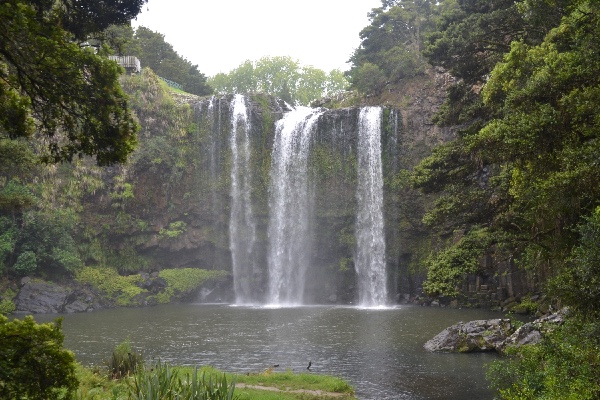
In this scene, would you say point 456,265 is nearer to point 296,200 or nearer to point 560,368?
point 560,368

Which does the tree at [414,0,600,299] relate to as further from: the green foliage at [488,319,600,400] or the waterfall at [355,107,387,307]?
the waterfall at [355,107,387,307]

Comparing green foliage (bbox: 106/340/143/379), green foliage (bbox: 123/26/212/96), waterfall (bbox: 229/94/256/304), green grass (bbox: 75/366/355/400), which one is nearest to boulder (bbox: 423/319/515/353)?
green grass (bbox: 75/366/355/400)

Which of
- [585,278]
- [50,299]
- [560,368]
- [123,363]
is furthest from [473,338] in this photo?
[50,299]

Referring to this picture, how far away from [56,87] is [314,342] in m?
15.4

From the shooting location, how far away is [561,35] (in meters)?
11.4

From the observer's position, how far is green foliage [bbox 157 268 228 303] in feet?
121

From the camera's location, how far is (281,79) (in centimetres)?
7675

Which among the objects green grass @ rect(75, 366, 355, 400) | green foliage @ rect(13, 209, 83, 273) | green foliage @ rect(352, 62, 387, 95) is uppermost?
green foliage @ rect(352, 62, 387, 95)

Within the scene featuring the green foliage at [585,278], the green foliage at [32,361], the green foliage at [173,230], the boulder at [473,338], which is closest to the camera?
the green foliage at [32,361]

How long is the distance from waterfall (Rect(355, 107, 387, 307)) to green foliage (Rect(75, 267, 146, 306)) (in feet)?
49.6

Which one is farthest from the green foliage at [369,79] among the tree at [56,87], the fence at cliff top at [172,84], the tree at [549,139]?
the tree at [56,87]

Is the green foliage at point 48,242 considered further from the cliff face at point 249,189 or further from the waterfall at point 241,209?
the waterfall at point 241,209

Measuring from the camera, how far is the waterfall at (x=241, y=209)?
3931 cm

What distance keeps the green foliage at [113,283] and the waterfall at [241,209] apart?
713cm
